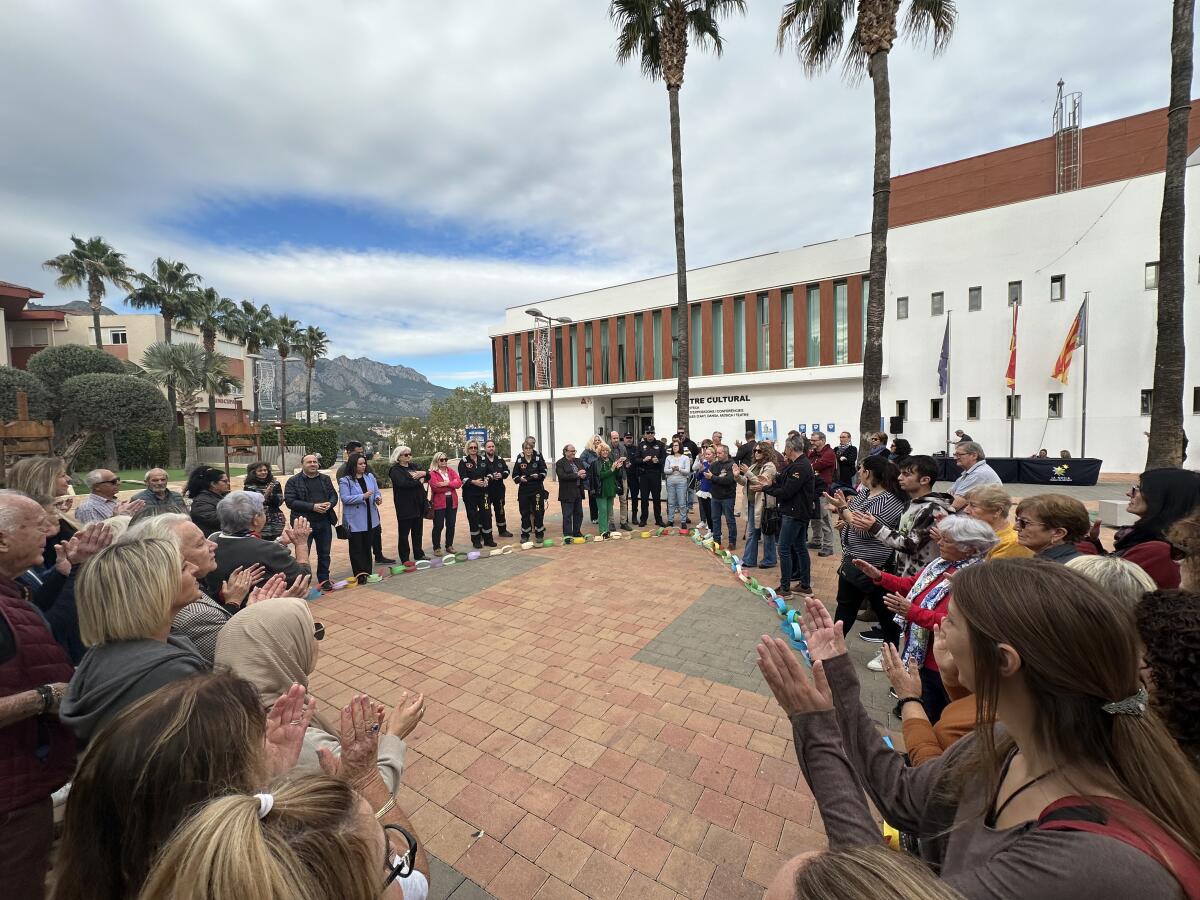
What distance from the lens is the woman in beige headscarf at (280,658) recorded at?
182 cm

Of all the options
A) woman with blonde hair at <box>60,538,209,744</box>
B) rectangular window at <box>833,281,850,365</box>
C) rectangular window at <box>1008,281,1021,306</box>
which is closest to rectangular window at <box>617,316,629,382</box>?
rectangular window at <box>833,281,850,365</box>

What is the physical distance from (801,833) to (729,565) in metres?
4.86

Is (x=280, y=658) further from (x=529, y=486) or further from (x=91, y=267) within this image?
(x=91, y=267)

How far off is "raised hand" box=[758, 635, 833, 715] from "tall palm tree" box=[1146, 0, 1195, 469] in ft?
33.5

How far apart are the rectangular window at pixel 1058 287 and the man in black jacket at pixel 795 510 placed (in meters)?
19.5

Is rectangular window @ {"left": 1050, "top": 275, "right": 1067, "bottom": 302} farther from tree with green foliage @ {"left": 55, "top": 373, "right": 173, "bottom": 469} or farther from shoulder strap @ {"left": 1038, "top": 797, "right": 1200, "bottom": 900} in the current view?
tree with green foliage @ {"left": 55, "top": 373, "right": 173, "bottom": 469}

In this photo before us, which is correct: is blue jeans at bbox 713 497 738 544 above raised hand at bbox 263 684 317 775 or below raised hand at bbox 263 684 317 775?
below

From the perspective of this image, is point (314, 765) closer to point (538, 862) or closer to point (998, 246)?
point (538, 862)

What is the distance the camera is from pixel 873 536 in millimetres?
4145

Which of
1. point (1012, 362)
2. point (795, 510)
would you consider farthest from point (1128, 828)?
point (1012, 362)

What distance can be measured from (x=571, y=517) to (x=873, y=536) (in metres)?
5.98

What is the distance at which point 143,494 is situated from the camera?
496cm

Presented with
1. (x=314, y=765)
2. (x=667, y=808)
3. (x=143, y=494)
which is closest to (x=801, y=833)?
(x=667, y=808)

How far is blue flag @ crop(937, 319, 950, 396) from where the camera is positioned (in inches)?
754
